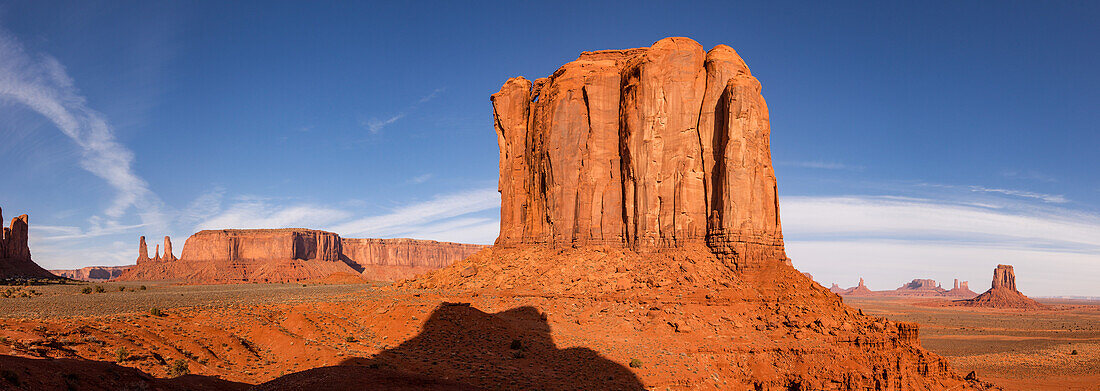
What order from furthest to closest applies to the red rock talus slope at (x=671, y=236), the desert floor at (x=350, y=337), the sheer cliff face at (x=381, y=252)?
the sheer cliff face at (x=381, y=252)
the red rock talus slope at (x=671, y=236)
the desert floor at (x=350, y=337)

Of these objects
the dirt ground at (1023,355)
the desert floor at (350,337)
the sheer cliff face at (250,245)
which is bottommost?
the dirt ground at (1023,355)

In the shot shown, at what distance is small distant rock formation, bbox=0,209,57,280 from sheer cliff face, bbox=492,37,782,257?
86954 mm

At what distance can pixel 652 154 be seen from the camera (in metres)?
47.2

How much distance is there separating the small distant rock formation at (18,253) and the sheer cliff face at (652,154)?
87.0m

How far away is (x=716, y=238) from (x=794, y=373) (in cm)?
1273

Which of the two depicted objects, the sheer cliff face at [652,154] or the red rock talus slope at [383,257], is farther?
the red rock talus slope at [383,257]

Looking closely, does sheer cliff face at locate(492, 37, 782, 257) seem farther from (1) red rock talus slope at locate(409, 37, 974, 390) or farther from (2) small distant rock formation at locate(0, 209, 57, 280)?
(2) small distant rock formation at locate(0, 209, 57, 280)

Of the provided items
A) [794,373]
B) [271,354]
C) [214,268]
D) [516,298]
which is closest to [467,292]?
[516,298]

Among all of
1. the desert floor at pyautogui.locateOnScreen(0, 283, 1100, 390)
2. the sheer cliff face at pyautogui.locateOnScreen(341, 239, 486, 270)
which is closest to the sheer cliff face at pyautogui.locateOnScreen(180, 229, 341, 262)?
the sheer cliff face at pyautogui.locateOnScreen(341, 239, 486, 270)

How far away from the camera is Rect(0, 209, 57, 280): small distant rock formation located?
9359 cm

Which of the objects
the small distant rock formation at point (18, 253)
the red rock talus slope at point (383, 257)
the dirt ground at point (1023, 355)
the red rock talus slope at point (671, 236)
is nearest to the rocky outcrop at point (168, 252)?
the red rock talus slope at point (383, 257)

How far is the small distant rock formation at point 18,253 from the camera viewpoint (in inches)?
3685

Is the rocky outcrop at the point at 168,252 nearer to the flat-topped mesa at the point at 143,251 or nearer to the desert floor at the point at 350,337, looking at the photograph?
the flat-topped mesa at the point at 143,251

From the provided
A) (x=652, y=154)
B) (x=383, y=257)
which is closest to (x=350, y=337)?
(x=652, y=154)
